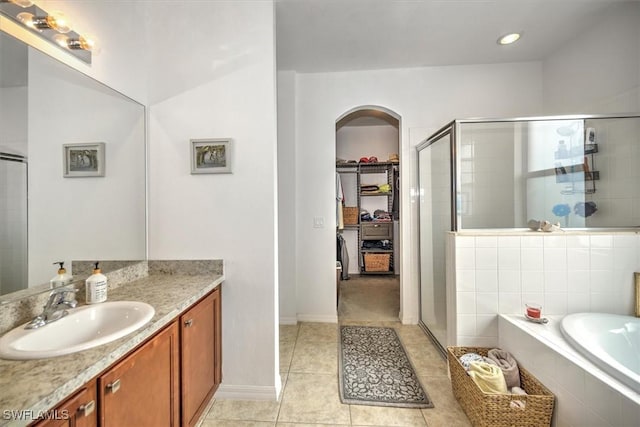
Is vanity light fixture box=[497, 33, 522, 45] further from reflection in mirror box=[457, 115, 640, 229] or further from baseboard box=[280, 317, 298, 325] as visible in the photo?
baseboard box=[280, 317, 298, 325]

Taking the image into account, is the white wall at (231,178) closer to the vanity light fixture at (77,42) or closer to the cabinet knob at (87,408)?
the vanity light fixture at (77,42)

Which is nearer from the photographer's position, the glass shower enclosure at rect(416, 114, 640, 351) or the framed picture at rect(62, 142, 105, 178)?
the framed picture at rect(62, 142, 105, 178)

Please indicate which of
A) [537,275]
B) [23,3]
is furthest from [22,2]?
[537,275]

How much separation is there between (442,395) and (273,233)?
154cm

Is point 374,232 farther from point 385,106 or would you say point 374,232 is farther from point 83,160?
point 83,160

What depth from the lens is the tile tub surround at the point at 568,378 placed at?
984 millimetres

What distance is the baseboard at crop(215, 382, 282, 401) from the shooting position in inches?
61.1

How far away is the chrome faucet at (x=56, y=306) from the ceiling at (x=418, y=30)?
7.06 feet

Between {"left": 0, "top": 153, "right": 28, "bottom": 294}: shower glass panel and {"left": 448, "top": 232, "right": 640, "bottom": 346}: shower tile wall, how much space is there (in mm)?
2289

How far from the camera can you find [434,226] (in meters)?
2.29

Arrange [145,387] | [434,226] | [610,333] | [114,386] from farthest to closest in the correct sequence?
[434,226], [610,333], [145,387], [114,386]

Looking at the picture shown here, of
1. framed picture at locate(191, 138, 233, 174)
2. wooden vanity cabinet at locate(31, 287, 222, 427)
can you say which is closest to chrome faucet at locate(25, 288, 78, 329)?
wooden vanity cabinet at locate(31, 287, 222, 427)

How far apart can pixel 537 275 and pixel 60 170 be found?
9.35 feet

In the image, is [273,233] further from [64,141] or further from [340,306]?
[340,306]
